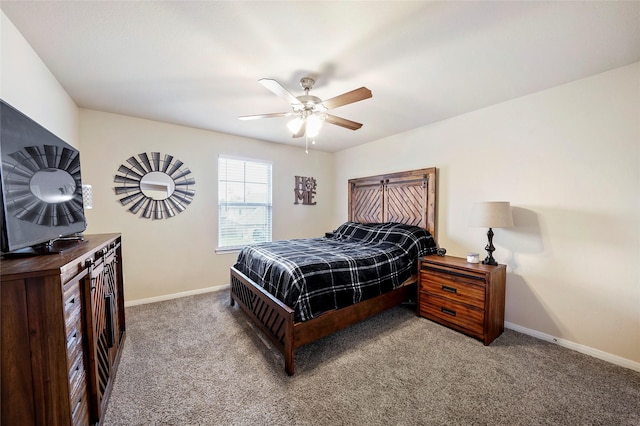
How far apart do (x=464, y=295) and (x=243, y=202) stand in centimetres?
340

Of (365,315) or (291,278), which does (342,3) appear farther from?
(365,315)

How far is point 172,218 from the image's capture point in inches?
138

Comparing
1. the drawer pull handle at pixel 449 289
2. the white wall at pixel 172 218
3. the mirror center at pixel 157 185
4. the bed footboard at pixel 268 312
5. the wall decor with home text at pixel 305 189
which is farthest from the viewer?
the wall decor with home text at pixel 305 189

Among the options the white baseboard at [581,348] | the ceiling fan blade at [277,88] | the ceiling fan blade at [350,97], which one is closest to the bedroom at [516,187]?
the white baseboard at [581,348]

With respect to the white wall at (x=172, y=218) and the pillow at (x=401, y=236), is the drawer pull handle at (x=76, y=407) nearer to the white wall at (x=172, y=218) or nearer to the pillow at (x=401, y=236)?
the white wall at (x=172, y=218)

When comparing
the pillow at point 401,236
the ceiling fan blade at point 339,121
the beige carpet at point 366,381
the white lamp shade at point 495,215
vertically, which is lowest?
the beige carpet at point 366,381

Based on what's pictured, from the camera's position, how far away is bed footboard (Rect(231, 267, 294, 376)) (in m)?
1.94

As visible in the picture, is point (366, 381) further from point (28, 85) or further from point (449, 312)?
point (28, 85)

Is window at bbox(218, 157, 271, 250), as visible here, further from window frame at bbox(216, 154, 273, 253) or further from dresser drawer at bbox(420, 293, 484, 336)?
dresser drawer at bbox(420, 293, 484, 336)

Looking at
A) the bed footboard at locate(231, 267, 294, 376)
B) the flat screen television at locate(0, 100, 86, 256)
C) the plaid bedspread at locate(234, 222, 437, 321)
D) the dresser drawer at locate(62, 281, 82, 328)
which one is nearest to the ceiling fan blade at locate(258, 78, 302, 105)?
the flat screen television at locate(0, 100, 86, 256)

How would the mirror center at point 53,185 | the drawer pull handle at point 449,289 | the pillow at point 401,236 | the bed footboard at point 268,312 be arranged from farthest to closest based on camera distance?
the pillow at point 401,236
the drawer pull handle at point 449,289
the bed footboard at point 268,312
the mirror center at point 53,185

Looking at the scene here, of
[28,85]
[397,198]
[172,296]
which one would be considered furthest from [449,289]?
[28,85]

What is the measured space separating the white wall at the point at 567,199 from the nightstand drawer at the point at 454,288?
0.62 m

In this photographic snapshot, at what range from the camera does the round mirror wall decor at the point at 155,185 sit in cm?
317
